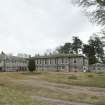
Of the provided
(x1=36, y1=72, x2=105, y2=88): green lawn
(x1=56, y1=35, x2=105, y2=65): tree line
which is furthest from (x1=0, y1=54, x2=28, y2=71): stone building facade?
(x1=36, y1=72, x2=105, y2=88): green lawn

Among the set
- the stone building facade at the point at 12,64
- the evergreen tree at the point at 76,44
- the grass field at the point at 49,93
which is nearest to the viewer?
the grass field at the point at 49,93

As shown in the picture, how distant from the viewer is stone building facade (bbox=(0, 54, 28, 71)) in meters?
100

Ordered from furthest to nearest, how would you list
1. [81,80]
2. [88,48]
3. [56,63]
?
1. [88,48]
2. [56,63]
3. [81,80]

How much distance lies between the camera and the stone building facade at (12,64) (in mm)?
100000

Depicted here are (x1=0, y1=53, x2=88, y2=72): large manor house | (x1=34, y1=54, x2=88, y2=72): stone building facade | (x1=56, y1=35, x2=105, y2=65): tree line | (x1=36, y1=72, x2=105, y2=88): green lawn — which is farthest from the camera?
(x1=56, y1=35, x2=105, y2=65): tree line

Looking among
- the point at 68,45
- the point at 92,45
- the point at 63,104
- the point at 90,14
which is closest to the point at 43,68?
the point at 92,45

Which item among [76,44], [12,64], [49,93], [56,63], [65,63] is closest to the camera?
[49,93]

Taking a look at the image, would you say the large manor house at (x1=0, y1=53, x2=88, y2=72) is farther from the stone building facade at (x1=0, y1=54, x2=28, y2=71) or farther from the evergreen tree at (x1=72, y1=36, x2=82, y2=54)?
the evergreen tree at (x1=72, y1=36, x2=82, y2=54)

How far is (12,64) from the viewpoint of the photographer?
104875mm

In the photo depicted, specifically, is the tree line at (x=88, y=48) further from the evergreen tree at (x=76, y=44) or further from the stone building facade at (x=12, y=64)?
the stone building facade at (x=12, y=64)

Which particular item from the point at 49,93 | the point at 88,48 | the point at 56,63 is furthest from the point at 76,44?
the point at 49,93

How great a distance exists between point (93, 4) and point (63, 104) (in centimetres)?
1214

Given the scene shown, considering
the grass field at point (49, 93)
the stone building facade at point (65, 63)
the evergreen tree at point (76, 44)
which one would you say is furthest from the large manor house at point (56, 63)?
the grass field at point (49, 93)

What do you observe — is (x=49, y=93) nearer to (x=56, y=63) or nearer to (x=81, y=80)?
(x=81, y=80)
